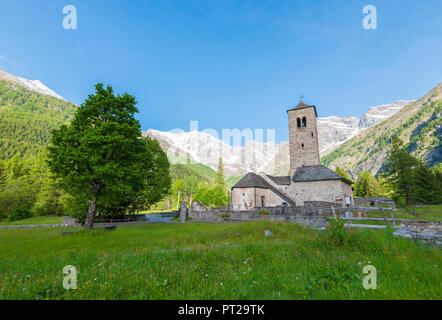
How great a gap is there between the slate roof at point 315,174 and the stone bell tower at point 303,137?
287cm

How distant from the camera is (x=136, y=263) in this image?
602 cm

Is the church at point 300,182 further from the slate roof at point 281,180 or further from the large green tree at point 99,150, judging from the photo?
the large green tree at point 99,150

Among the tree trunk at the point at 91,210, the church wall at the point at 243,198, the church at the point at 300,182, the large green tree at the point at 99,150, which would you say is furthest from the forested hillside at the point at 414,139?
the tree trunk at the point at 91,210

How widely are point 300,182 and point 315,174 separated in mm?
2803

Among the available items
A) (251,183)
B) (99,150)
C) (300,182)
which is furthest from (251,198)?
(99,150)

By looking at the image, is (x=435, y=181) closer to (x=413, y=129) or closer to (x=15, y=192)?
(x=15, y=192)

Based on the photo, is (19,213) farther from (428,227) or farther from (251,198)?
(428,227)

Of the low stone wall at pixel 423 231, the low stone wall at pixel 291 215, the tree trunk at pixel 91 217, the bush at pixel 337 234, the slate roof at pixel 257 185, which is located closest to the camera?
the low stone wall at pixel 423 231

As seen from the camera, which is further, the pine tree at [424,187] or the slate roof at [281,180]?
the pine tree at [424,187]

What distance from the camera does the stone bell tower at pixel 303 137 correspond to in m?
37.1

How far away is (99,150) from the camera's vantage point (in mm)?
16031

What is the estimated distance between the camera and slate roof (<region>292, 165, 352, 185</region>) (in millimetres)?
30016

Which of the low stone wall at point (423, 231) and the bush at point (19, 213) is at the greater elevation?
the low stone wall at point (423, 231)
